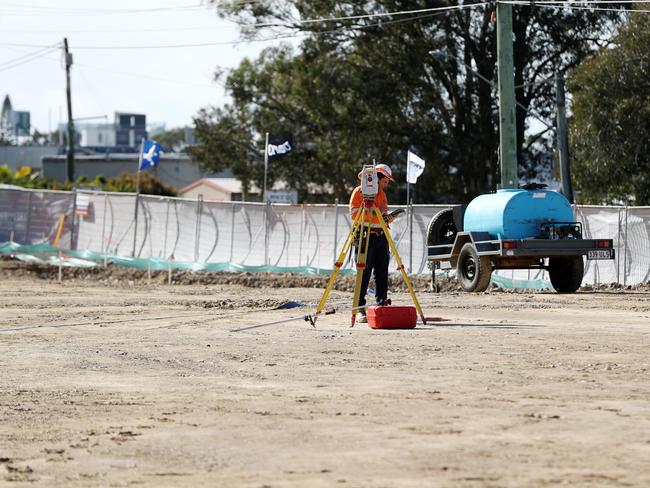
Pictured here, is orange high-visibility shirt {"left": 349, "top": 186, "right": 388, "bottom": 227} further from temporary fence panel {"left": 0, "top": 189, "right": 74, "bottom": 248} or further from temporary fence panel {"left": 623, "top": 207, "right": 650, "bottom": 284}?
temporary fence panel {"left": 0, "top": 189, "right": 74, "bottom": 248}

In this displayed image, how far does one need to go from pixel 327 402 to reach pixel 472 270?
1569cm

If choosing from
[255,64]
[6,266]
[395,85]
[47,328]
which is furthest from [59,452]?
[255,64]

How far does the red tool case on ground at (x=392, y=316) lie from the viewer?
16.7 meters

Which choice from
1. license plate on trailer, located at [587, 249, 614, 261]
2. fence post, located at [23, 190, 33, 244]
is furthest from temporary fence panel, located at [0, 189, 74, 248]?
license plate on trailer, located at [587, 249, 614, 261]

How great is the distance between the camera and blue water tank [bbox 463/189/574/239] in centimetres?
2441

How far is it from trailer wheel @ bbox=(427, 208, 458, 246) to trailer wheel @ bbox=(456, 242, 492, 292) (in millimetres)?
1129

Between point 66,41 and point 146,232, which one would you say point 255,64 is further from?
point 146,232

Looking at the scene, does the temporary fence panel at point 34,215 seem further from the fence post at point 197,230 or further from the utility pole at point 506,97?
the utility pole at point 506,97

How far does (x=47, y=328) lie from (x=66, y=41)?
4877 centimetres

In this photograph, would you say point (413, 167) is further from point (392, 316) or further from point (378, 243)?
point (392, 316)

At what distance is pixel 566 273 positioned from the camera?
1015 inches

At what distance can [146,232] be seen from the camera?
131ft

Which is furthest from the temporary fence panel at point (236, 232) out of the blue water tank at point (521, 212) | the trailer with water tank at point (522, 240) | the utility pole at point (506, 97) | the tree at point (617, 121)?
the tree at point (617, 121)

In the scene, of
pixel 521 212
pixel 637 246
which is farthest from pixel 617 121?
pixel 521 212
